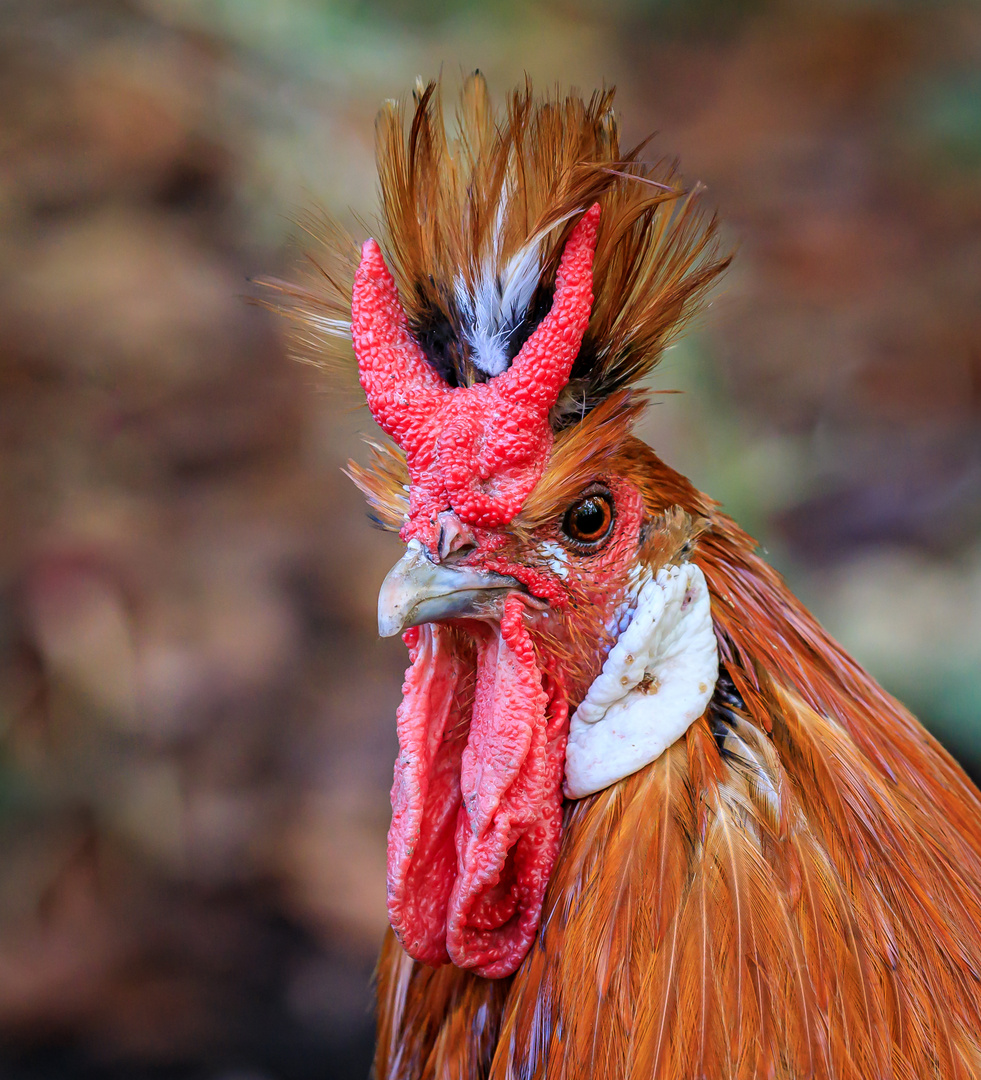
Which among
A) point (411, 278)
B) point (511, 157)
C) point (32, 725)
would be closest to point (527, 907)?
point (411, 278)

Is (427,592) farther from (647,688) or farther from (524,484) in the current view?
(647,688)

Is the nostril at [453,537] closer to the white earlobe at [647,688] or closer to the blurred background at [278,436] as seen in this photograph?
the white earlobe at [647,688]

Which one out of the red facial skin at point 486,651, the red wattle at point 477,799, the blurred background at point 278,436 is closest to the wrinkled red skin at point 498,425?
the red facial skin at point 486,651

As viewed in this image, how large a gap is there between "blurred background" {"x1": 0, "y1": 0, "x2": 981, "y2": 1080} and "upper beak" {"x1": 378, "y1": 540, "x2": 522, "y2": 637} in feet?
6.62

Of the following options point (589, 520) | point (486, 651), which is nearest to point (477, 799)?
point (486, 651)

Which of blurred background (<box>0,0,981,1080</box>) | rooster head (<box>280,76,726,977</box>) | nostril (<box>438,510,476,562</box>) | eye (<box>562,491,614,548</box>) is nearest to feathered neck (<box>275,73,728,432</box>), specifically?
rooster head (<box>280,76,726,977</box>)

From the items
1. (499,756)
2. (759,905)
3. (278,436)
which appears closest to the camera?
(759,905)

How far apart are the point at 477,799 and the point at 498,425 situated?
1.94ft

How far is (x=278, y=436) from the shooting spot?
332cm

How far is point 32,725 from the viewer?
121 inches

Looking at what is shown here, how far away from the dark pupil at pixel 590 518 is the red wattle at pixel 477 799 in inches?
6.2

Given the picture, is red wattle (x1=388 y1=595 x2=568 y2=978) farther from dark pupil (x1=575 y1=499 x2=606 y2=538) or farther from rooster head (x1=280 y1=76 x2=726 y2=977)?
dark pupil (x1=575 y1=499 x2=606 y2=538)

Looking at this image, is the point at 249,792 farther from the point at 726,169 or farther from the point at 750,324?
the point at 726,169

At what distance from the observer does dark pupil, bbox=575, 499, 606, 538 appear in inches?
54.4
